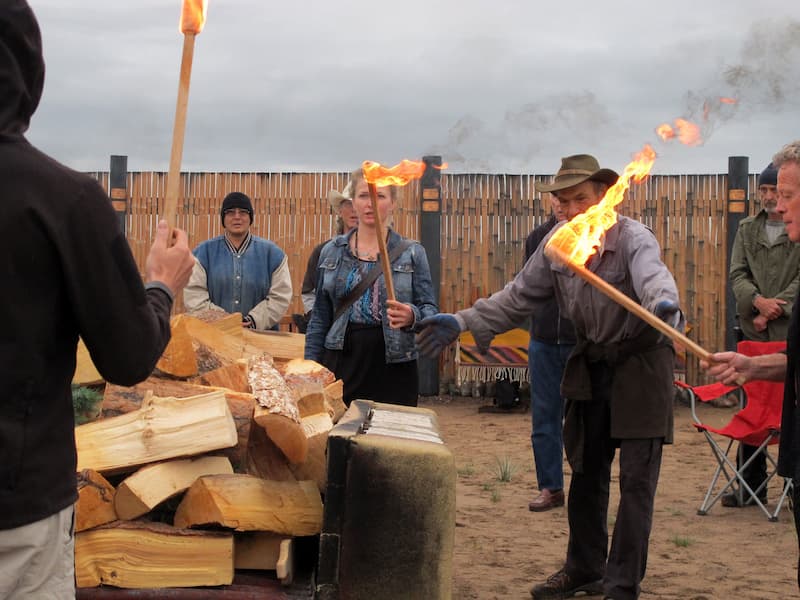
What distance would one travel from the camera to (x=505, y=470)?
26.8 ft

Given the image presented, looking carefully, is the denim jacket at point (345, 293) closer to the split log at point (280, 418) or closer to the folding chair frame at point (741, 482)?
the split log at point (280, 418)

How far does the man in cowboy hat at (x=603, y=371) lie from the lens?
457cm

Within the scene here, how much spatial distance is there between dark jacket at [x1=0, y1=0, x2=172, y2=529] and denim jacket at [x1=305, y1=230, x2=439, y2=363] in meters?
3.31

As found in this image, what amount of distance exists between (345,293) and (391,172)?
3.21 ft

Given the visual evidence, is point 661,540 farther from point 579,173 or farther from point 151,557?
point 151,557

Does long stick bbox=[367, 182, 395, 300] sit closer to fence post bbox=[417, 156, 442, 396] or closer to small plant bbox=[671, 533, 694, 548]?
small plant bbox=[671, 533, 694, 548]

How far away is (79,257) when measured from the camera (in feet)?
6.88

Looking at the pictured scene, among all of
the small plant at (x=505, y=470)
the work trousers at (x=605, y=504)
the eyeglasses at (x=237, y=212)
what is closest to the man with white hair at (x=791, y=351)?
the work trousers at (x=605, y=504)

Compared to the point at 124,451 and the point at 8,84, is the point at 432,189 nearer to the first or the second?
the point at 124,451

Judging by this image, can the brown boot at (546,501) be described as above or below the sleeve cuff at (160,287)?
below

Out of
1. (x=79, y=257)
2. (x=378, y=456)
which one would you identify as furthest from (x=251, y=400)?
(x=79, y=257)

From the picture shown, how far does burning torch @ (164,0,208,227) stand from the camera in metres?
2.72

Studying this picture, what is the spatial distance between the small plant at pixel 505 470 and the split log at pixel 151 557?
15.4 ft

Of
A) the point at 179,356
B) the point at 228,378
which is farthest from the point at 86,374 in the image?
the point at 228,378
